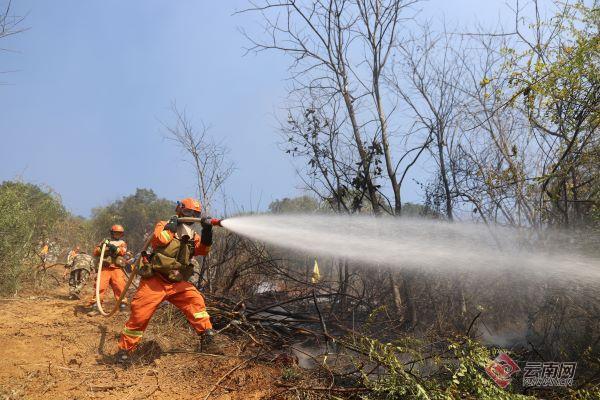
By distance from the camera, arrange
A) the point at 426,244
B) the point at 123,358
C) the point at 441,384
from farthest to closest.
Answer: the point at 426,244 < the point at 123,358 < the point at 441,384

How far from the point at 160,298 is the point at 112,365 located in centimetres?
103

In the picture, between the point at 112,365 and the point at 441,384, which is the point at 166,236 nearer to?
the point at 112,365

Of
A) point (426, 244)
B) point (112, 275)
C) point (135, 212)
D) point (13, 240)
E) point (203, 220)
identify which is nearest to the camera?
point (203, 220)

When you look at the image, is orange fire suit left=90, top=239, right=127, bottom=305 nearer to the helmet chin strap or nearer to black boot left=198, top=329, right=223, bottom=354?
the helmet chin strap

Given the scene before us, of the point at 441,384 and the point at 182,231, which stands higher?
the point at 182,231

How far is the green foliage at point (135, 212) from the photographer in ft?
89.2

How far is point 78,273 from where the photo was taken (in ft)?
29.8

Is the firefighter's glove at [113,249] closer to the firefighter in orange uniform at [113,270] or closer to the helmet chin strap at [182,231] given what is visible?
the firefighter in orange uniform at [113,270]

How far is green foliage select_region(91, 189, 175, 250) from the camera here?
27.2m

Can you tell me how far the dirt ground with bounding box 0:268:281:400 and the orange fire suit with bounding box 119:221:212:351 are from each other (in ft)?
1.34

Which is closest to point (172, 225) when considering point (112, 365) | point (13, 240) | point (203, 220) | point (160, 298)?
point (203, 220)

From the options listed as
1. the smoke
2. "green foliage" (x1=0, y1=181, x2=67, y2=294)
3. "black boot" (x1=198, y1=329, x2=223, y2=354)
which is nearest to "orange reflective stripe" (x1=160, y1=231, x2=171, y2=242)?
the smoke

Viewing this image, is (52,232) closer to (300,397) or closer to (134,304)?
(134,304)

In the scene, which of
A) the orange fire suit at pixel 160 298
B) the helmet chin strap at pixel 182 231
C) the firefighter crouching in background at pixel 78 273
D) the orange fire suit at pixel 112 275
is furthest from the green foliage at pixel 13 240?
the helmet chin strap at pixel 182 231
